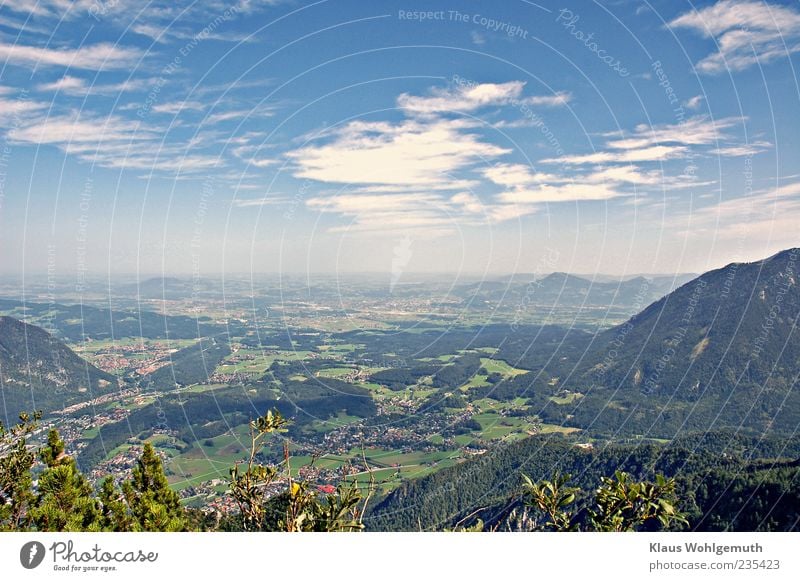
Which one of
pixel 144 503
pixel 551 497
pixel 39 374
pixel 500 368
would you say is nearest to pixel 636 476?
pixel 500 368

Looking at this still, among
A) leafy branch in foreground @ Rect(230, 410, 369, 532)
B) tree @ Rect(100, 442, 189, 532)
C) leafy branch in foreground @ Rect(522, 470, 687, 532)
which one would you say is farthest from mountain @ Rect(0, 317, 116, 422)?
leafy branch in foreground @ Rect(522, 470, 687, 532)

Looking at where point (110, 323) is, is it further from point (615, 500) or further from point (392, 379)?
point (615, 500)

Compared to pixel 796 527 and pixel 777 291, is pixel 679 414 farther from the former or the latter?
pixel 796 527

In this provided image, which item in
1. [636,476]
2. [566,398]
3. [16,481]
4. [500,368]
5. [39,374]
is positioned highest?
[16,481]

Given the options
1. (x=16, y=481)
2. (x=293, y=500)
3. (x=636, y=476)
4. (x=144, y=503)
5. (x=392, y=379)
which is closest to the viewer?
(x=293, y=500)

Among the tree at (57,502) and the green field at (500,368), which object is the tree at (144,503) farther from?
the green field at (500,368)
